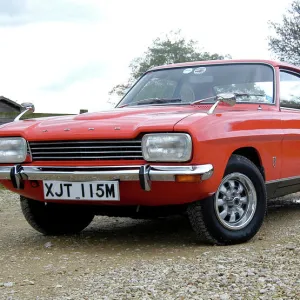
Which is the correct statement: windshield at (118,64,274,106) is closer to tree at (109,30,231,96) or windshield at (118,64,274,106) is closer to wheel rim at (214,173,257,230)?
wheel rim at (214,173,257,230)

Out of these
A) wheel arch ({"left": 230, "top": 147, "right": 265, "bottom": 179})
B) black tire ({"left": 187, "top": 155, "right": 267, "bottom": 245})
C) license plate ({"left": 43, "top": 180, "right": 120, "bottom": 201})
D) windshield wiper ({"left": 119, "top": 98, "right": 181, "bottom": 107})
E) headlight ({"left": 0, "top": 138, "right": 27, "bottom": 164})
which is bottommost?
black tire ({"left": 187, "top": 155, "right": 267, "bottom": 245})

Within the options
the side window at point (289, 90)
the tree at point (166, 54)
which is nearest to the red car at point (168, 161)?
Answer: the side window at point (289, 90)

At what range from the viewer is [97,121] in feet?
15.5

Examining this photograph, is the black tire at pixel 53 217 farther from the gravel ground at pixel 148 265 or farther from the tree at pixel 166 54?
the tree at pixel 166 54

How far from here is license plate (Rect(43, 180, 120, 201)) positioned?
4508 millimetres

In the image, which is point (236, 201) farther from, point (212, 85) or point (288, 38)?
point (288, 38)

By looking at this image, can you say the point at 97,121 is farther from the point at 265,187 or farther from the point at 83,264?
the point at 265,187

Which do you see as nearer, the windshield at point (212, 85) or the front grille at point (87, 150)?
the front grille at point (87, 150)

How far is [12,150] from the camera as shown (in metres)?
4.95

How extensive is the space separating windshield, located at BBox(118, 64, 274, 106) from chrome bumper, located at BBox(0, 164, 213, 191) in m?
1.35

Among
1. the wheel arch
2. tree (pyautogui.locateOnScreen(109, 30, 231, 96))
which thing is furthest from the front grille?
tree (pyautogui.locateOnScreen(109, 30, 231, 96))

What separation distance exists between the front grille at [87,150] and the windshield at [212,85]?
1.26 metres

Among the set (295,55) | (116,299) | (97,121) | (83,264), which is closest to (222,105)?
(97,121)

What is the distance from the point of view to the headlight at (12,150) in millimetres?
4902
